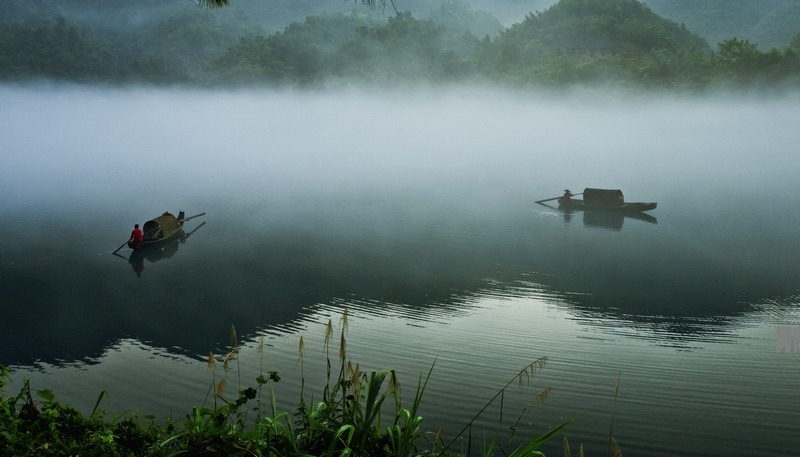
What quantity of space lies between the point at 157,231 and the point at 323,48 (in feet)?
307

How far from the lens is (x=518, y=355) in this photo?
34.4 feet

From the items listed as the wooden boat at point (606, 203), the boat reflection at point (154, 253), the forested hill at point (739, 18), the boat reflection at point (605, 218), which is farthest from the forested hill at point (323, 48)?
the boat reflection at point (154, 253)

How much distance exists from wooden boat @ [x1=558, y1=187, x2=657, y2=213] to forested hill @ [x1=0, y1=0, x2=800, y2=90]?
64.4 metres

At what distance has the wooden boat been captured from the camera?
24.9 metres

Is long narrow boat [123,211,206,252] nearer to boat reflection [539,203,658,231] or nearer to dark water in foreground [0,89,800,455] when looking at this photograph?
dark water in foreground [0,89,800,455]

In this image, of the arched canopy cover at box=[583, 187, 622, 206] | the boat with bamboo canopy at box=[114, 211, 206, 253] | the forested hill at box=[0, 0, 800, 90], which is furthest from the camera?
the forested hill at box=[0, 0, 800, 90]

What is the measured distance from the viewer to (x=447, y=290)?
15.0m

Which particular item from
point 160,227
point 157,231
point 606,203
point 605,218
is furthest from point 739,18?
point 157,231

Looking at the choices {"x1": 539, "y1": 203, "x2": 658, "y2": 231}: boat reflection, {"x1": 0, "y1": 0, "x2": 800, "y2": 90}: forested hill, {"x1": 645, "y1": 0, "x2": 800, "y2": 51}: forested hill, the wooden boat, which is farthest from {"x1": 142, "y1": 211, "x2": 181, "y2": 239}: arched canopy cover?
{"x1": 645, "y1": 0, "x2": 800, "y2": 51}: forested hill

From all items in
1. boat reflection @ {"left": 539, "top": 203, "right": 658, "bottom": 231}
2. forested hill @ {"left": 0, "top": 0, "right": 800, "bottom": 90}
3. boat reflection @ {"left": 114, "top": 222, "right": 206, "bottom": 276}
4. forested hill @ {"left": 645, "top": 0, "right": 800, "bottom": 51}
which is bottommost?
boat reflection @ {"left": 114, "top": 222, "right": 206, "bottom": 276}

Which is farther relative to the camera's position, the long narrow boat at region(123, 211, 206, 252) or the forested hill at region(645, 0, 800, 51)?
the forested hill at region(645, 0, 800, 51)

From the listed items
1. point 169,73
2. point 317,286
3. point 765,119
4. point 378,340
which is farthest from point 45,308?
point 169,73

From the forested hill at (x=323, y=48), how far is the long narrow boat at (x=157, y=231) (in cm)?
7548

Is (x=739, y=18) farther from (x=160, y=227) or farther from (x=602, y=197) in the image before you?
(x=160, y=227)
